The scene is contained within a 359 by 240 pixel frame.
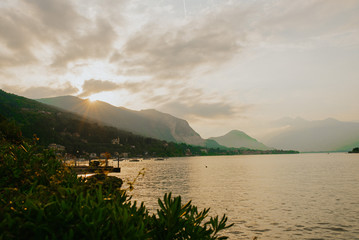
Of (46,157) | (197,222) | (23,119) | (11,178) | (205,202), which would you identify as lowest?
(205,202)

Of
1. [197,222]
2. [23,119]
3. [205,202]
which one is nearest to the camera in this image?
[197,222]

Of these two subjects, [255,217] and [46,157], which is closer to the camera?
[46,157]

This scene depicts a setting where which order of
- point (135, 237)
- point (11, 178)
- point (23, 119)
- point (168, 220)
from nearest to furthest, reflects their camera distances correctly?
1. point (135, 237)
2. point (168, 220)
3. point (11, 178)
4. point (23, 119)

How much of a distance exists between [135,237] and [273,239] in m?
20.0

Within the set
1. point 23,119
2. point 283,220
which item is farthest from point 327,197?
point 23,119

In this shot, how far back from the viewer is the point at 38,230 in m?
4.10

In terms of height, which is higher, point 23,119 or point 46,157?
point 23,119

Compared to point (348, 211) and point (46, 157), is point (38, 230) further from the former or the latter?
point (348, 211)

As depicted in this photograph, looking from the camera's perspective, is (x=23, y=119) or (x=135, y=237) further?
(x=23, y=119)

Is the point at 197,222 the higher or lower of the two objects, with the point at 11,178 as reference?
lower

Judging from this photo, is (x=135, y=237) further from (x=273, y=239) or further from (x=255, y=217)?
(x=255, y=217)

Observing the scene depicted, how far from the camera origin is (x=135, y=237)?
4055 millimetres

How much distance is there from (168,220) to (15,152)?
714 centimetres

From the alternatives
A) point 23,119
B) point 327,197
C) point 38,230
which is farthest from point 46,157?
point 23,119
